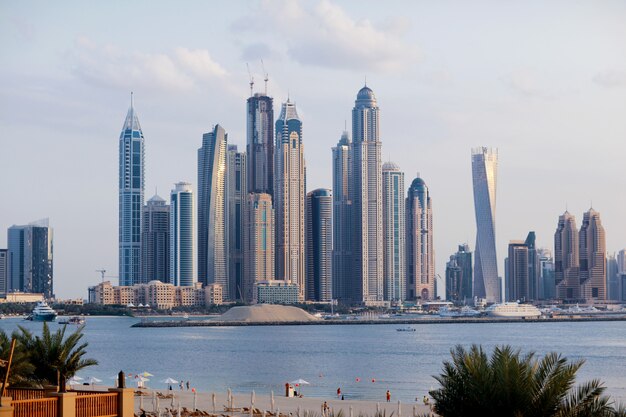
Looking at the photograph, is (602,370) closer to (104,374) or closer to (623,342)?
(104,374)

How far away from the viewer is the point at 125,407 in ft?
76.3

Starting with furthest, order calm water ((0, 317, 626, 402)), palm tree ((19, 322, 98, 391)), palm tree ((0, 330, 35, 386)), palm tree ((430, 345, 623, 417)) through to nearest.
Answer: calm water ((0, 317, 626, 402)) → palm tree ((19, 322, 98, 391)) → palm tree ((0, 330, 35, 386)) → palm tree ((430, 345, 623, 417))

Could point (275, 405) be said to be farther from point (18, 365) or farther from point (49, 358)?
point (18, 365)

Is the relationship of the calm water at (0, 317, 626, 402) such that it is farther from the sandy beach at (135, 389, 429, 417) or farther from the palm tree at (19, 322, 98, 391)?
the palm tree at (19, 322, 98, 391)

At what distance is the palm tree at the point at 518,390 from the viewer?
19.8 m

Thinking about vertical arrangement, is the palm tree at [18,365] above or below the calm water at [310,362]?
above

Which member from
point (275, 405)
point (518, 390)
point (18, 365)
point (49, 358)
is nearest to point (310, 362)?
point (275, 405)

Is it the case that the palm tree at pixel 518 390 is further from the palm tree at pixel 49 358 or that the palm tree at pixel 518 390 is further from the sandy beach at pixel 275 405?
the sandy beach at pixel 275 405

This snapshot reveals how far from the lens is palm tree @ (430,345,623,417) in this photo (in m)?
19.8

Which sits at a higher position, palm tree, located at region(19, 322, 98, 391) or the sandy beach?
palm tree, located at region(19, 322, 98, 391)

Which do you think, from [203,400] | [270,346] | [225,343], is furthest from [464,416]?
[225,343]

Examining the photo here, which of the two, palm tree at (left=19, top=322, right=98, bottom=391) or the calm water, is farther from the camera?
the calm water

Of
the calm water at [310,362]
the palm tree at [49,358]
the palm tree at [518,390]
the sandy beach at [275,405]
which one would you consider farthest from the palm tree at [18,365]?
the calm water at [310,362]

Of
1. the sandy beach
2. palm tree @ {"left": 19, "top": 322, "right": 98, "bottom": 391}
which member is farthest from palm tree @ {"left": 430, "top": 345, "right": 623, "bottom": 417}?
the sandy beach
